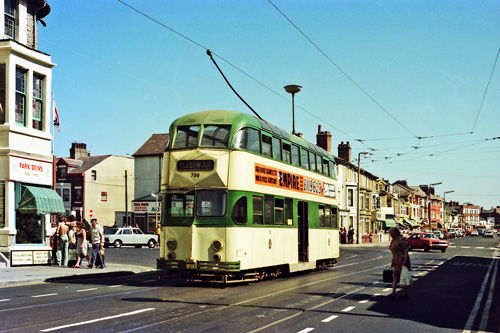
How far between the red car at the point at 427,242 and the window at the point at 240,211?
30884mm

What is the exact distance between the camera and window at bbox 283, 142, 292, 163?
18266 mm

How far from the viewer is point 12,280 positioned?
15453 millimetres

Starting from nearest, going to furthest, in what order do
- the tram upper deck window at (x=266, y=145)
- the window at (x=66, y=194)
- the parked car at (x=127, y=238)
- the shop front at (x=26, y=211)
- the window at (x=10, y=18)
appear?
the tram upper deck window at (x=266, y=145)
the shop front at (x=26, y=211)
the window at (x=10, y=18)
the parked car at (x=127, y=238)
the window at (x=66, y=194)

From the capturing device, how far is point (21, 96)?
21.2 m

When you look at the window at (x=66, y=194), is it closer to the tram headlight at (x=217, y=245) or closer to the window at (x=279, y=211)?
the window at (x=279, y=211)

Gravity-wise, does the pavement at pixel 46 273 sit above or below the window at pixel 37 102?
below

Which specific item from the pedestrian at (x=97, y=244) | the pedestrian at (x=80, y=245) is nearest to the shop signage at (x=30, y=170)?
the pedestrian at (x=80, y=245)

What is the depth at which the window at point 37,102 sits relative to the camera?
21766 millimetres

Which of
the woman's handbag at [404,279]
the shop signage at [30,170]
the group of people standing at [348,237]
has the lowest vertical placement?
the group of people standing at [348,237]

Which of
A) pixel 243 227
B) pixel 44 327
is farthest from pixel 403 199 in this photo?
pixel 44 327

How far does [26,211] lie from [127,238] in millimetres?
21607

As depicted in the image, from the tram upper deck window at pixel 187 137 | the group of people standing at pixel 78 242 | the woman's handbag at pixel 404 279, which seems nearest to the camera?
the woman's handbag at pixel 404 279

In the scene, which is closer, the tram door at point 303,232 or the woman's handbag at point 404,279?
the woman's handbag at point 404,279

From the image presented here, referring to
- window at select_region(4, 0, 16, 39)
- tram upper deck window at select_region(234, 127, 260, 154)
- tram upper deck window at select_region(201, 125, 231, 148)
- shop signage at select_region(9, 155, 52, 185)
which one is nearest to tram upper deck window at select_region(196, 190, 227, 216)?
tram upper deck window at select_region(201, 125, 231, 148)
